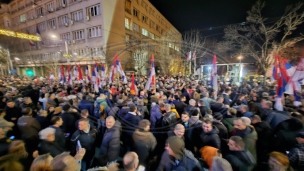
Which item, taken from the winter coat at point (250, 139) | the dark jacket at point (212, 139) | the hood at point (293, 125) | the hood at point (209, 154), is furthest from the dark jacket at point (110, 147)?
the hood at point (293, 125)

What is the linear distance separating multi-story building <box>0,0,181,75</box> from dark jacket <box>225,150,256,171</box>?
699 inches

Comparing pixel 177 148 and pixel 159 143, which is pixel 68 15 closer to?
pixel 159 143

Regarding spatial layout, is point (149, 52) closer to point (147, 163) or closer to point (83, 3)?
point (83, 3)

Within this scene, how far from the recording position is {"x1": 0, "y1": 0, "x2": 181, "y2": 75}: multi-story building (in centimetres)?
2417

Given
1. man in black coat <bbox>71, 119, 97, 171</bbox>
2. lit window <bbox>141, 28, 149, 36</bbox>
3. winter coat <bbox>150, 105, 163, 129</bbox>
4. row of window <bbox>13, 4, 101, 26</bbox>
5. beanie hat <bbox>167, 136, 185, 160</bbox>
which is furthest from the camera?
lit window <bbox>141, 28, 149, 36</bbox>

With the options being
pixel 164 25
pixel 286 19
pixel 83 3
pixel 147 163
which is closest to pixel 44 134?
pixel 147 163

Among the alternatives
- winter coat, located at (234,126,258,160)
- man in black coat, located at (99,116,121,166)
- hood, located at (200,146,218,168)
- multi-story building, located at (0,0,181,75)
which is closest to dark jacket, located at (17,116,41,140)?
man in black coat, located at (99,116,121,166)

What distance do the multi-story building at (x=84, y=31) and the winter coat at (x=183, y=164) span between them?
1779 cm

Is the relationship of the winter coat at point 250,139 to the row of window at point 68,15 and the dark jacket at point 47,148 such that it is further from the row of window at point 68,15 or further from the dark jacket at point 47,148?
the row of window at point 68,15

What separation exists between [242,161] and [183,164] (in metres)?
0.93

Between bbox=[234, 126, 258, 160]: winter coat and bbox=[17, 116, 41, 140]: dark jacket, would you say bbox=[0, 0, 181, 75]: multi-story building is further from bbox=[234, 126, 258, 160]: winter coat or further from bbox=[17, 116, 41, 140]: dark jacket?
bbox=[234, 126, 258, 160]: winter coat

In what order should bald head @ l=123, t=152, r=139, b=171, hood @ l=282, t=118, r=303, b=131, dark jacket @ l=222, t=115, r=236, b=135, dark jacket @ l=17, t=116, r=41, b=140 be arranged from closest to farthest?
bald head @ l=123, t=152, r=139, b=171 → hood @ l=282, t=118, r=303, b=131 → dark jacket @ l=17, t=116, r=41, b=140 → dark jacket @ l=222, t=115, r=236, b=135

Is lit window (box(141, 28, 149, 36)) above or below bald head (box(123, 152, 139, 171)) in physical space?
above

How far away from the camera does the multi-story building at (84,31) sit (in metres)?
24.2
